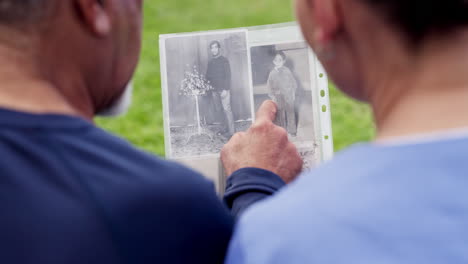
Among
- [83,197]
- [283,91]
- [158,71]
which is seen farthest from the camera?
[158,71]

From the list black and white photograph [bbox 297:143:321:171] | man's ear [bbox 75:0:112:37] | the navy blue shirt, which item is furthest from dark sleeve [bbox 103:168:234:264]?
black and white photograph [bbox 297:143:321:171]

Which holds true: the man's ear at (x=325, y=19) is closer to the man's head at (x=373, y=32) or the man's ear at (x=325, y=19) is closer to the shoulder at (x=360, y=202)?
the man's head at (x=373, y=32)

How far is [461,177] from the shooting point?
0.58 metres

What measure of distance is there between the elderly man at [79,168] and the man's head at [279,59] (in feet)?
1.46

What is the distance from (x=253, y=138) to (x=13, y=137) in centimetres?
59

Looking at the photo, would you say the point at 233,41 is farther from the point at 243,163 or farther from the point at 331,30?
the point at 331,30

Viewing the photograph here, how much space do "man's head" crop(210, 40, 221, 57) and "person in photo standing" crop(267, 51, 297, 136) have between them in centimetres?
13

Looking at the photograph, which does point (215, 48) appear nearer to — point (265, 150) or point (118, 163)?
point (265, 150)

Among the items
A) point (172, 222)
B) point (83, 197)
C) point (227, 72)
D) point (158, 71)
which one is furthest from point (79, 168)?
point (158, 71)

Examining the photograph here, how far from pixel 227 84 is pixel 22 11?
1.92ft

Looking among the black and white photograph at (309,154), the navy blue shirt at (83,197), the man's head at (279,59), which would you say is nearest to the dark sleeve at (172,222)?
the navy blue shirt at (83,197)

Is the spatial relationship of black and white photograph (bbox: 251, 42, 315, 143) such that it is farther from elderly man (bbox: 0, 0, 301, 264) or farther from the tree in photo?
elderly man (bbox: 0, 0, 301, 264)

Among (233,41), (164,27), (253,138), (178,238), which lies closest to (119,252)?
(178,238)

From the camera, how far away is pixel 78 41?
788mm
